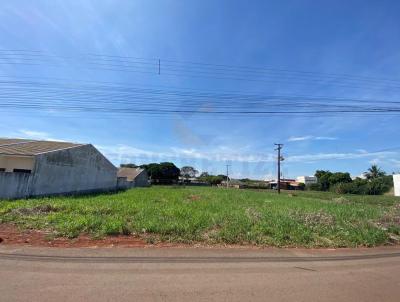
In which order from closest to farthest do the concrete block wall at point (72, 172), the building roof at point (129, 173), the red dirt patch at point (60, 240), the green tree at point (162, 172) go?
the red dirt patch at point (60, 240), the concrete block wall at point (72, 172), the building roof at point (129, 173), the green tree at point (162, 172)

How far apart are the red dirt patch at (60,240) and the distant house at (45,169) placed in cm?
1114

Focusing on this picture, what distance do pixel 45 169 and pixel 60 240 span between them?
16.8m

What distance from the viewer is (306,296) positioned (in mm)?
5324

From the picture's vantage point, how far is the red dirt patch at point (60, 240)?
348 inches

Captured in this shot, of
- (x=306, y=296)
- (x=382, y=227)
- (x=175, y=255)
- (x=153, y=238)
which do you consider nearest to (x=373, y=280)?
(x=306, y=296)

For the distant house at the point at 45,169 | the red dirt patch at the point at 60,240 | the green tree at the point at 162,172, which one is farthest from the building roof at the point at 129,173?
the red dirt patch at the point at 60,240

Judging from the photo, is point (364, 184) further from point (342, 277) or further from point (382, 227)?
point (342, 277)

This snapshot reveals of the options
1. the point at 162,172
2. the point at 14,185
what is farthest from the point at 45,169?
the point at 162,172

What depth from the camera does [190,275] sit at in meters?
6.25

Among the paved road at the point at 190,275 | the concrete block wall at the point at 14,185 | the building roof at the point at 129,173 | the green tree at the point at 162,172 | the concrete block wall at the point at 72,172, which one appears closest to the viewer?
the paved road at the point at 190,275

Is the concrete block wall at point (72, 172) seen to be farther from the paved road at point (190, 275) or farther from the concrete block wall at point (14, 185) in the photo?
the paved road at point (190, 275)

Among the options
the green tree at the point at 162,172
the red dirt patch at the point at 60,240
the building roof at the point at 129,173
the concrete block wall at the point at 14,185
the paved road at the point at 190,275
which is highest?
the green tree at the point at 162,172

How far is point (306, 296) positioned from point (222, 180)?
129912 millimetres

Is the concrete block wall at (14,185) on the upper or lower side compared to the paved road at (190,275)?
upper
